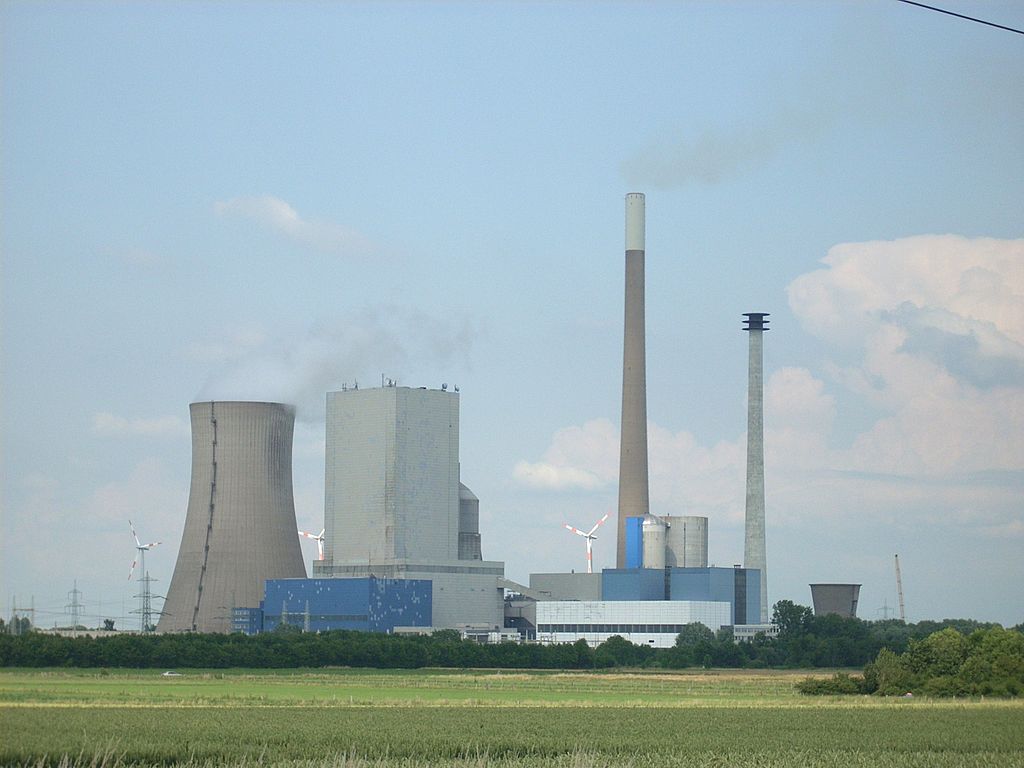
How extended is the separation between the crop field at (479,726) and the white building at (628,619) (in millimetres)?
29025

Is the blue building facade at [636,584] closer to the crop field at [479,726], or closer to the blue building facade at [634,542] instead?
the blue building facade at [634,542]

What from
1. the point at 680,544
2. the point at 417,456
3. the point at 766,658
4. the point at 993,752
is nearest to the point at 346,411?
the point at 417,456

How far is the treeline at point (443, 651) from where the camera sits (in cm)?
5853

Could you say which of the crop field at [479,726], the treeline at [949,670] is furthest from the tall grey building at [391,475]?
the treeline at [949,670]

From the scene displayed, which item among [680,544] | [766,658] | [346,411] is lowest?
[766,658]

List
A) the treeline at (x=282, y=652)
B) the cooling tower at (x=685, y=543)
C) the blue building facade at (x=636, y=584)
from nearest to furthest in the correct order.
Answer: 1. the treeline at (x=282, y=652)
2. the blue building facade at (x=636, y=584)
3. the cooling tower at (x=685, y=543)

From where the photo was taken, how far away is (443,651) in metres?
65.9

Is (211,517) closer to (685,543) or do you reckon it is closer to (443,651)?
(443,651)

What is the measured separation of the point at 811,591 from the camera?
85188 mm

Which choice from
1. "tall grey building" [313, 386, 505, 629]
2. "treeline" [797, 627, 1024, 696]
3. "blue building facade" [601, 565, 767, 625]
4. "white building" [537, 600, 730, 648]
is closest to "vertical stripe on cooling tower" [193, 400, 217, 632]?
"tall grey building" [313, 386, 505, 629]

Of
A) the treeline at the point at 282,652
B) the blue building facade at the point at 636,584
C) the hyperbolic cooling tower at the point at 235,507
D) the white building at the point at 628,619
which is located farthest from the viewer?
the blue building facade at the point at 636,584

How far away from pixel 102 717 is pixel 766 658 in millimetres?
45785

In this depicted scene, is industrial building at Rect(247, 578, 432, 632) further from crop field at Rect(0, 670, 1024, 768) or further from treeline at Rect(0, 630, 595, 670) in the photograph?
crop field at Rect(0, 670, 1024, 768)

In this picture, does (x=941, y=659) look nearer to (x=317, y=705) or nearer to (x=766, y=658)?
(x=317, y=705)
